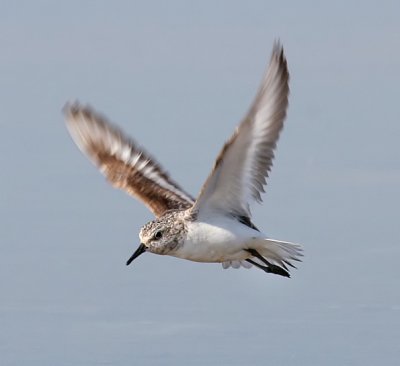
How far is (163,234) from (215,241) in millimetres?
799

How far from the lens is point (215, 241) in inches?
837

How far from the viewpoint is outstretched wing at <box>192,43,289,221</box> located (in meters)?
19.9

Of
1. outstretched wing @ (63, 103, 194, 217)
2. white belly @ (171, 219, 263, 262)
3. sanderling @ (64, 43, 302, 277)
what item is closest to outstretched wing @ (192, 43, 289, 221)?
sanderling @ (64, 43, 302, 277)

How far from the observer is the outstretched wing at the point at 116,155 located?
24.8 meters

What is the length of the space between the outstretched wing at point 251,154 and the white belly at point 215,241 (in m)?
0.27

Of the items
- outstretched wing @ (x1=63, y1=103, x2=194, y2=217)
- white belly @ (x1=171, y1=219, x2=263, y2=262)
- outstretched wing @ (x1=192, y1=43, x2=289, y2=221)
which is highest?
outstretched wing @ (x1=63, y1=103, x2=194, y2=217)

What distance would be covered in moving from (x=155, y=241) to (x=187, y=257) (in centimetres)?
57

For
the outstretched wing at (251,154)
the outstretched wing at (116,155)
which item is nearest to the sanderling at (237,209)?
the outstretched wing at (251,154)

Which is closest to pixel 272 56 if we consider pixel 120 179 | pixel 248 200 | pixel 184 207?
pixel 248 200

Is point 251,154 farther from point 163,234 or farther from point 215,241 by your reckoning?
point 163,234

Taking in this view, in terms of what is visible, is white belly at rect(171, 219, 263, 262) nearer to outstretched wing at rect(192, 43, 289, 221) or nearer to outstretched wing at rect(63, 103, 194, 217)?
outstretched wing at rect(192, 43, 289, 221)

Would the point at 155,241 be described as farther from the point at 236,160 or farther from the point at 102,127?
the point at 102,127

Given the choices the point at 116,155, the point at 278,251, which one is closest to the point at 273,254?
the point at 278,251

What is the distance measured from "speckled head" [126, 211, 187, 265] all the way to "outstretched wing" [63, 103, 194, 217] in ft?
8.22
